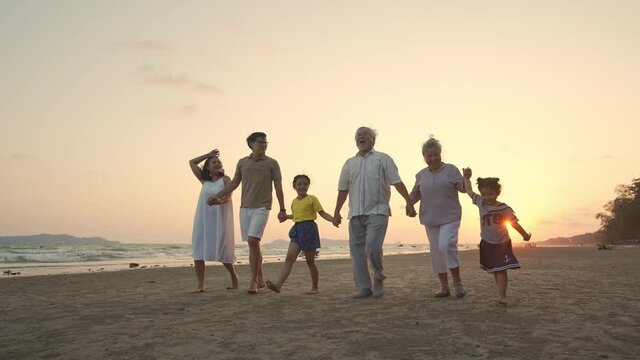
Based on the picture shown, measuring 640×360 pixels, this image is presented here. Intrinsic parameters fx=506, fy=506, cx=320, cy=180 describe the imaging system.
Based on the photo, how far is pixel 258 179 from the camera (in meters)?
7.21

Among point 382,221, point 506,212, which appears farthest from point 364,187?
point 506,212

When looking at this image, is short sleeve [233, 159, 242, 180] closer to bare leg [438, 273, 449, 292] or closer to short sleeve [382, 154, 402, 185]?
short sleeve [382, 154, 402, 185]

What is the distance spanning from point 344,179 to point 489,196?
6.31 ft

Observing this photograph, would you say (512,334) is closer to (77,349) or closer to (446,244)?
(446,244)

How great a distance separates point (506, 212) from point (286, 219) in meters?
2.93

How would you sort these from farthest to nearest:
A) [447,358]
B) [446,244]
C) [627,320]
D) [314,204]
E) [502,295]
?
1. [314,204]
2. [446,244]
3. [502,295]
4. [627,320]
5. [447,358]

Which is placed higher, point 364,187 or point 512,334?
point 364,187

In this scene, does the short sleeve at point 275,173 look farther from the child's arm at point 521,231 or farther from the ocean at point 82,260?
the ocean at point 82,260

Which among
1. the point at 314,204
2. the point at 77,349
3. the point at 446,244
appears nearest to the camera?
the point at 77,349

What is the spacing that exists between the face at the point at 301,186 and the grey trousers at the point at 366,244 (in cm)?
87

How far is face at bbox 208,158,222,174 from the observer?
780 centimetres

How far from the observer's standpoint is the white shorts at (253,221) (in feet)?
23.2

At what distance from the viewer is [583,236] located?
154750 mm

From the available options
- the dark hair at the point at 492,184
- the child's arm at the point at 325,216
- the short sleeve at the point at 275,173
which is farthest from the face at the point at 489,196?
the short sleeve at the point at 275,173
